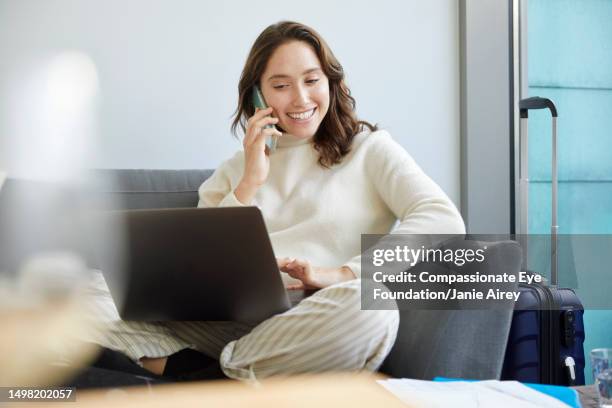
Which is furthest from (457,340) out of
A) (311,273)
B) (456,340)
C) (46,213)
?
(46,213)

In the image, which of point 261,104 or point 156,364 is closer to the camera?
point 156,364

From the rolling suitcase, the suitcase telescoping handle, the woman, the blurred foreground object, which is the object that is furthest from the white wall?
the rolling suitcase

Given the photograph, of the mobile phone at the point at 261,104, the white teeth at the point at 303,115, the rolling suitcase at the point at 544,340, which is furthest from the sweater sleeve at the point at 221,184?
the rolling suitcase at the point at 544,340

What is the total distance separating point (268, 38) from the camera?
1945 mm

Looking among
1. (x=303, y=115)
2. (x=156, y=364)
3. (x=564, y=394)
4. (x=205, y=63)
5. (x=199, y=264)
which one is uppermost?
(x=205, y=63)

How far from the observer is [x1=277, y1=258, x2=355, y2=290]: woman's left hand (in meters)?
1.48

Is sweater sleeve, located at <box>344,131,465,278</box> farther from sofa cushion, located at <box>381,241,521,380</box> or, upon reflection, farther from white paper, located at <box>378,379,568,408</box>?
white paper, located at <box>378,379,568,408</box>

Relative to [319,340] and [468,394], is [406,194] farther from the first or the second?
[468,394]

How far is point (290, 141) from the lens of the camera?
6.53 feet

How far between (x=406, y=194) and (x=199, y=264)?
0.64 m

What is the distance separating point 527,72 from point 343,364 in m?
1.82

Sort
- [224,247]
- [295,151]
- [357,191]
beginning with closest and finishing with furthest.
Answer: [224,247] < [357,191] < [295,151]

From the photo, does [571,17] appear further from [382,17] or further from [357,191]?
[357,191]

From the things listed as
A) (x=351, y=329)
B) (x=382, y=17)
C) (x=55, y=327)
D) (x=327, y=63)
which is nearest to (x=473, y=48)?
(x=382, y=17)
